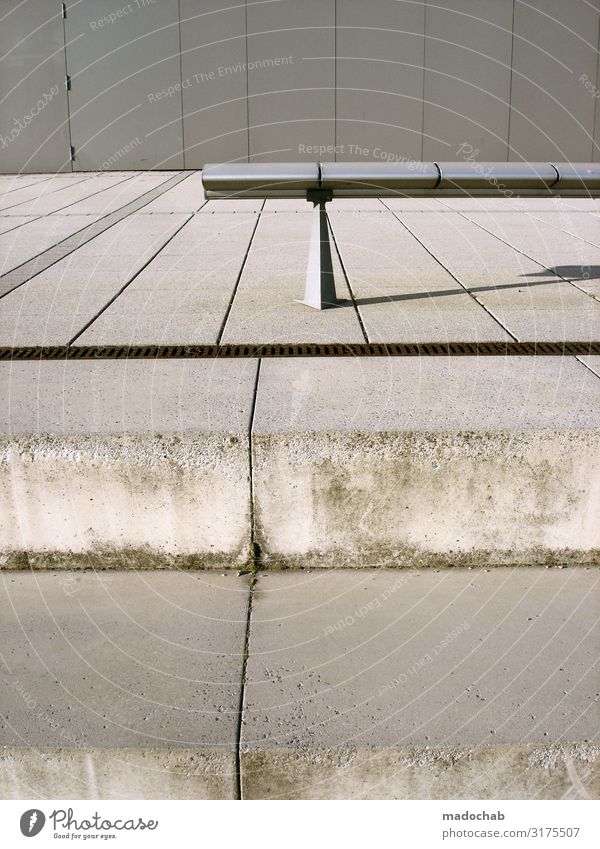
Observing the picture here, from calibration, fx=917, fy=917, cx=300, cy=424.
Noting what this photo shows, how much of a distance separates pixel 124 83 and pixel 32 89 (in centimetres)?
139

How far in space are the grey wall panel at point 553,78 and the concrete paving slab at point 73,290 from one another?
321 inches

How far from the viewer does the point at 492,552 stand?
2.89 metres

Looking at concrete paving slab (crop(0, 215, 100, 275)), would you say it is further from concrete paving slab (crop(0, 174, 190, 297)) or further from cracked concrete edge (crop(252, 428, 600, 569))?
cracked concrete edge (crop(252, 428, 600, 569))

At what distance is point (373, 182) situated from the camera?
4355 millimetres

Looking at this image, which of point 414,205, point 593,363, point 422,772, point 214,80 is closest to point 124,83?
point 214,80

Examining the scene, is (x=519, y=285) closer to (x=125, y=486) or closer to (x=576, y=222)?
(x=125, y=486)

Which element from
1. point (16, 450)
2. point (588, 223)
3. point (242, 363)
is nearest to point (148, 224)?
point (588, 223)

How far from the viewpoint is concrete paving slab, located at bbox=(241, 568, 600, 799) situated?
2.10 metres

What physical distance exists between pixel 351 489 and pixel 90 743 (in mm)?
1086

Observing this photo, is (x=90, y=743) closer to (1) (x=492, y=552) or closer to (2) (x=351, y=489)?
(2) (x=351, y=489)

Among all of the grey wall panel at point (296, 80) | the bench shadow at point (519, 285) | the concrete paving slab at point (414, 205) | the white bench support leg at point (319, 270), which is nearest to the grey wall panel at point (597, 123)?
the grey wall panel at point (296, 80)

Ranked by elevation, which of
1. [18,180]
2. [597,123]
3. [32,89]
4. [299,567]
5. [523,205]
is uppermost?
[32,89]

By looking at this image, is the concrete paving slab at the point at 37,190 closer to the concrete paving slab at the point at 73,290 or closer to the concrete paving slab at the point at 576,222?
the concrete paving slab at the point at 73,290

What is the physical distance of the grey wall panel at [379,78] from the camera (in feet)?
42.7
